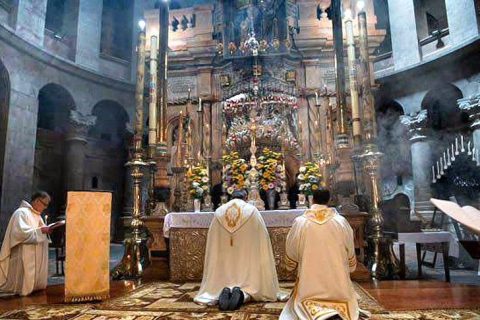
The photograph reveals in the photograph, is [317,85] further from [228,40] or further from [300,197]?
[300,197]

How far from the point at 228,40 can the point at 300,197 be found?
674 centimetres

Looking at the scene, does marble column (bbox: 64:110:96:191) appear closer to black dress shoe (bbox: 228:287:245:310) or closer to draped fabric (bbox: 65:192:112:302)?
draped fabric (bbox: 65:192:112:302)

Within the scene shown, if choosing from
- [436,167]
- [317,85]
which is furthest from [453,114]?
[317,85]

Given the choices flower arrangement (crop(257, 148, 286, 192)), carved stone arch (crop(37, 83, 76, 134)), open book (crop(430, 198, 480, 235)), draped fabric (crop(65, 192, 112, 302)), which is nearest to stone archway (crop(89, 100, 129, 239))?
carved stone arch (crop(37, 83, 76, 134))

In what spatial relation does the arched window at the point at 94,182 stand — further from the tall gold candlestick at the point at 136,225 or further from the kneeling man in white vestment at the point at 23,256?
the kneeling man in white vestment at the point at 23,256

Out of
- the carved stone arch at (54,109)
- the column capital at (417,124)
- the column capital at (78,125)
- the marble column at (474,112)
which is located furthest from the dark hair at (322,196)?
the carved stone arch at (54,109)

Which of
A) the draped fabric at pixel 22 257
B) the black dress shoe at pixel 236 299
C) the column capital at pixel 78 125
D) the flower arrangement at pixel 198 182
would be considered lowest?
the black dress shoe at pixel 236 299

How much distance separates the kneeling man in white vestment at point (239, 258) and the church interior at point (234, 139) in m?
0.29

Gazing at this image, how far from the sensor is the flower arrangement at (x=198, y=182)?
21.8 ft

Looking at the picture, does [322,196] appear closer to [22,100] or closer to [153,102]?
[153,102]

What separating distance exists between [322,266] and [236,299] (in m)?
1.20

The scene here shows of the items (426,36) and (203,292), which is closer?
(203,292)

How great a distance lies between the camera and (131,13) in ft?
55.6

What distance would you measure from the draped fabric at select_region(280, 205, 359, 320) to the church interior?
2.18 feet
